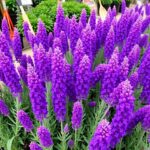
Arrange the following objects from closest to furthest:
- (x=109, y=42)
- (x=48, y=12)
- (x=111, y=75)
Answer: (x=111, y=75) < (x=109, y=42) < (x=48, y=12)

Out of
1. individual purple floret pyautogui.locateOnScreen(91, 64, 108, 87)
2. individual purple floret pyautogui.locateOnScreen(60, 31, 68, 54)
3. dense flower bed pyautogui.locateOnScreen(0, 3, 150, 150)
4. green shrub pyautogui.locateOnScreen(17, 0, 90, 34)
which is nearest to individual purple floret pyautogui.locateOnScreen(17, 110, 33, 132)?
dense flower bed pyautogui.locateOnScreen(0, 3, 150, 150)

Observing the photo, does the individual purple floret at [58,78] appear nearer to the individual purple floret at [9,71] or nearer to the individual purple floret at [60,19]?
the individual purple floret at [9,71]

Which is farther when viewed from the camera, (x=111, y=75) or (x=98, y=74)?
(x=98, y=74)

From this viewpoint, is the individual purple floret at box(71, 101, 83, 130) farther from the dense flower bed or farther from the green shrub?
the green shrub

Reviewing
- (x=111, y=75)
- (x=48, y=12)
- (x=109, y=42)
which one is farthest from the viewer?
(x=48, y=12)

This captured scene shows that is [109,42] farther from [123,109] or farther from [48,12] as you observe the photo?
[48,12]

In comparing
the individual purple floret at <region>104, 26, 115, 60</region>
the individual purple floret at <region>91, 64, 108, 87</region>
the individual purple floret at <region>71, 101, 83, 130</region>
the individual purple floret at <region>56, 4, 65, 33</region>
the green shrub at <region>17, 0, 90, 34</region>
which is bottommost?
the green shrub at <region>17, 0, 90, 34</region>

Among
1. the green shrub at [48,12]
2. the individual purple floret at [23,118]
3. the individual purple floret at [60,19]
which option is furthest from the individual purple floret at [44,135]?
the green shrub at [48,12]

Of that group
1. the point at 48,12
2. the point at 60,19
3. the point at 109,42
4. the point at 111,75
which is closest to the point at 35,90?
the point at 111,75
